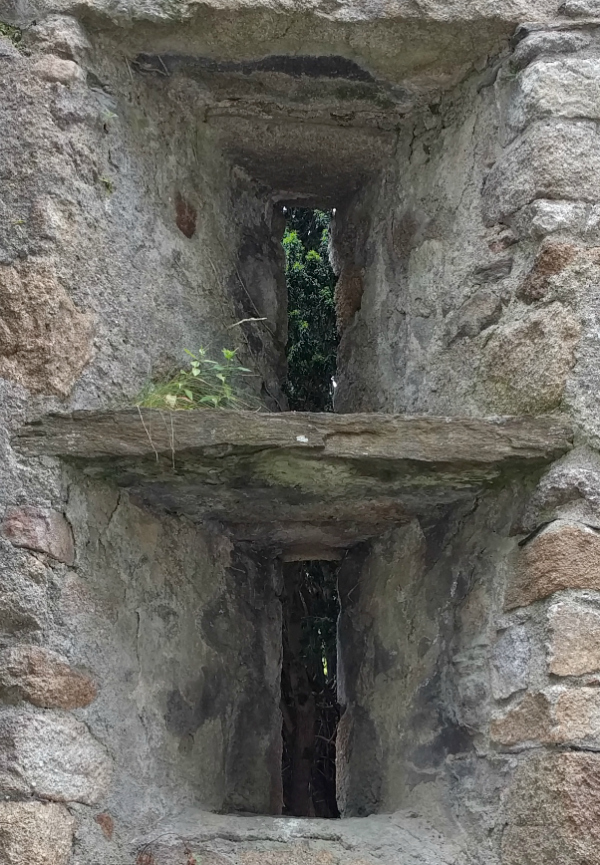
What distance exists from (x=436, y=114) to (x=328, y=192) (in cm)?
43

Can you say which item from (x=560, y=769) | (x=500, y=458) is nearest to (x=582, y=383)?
(x=500, y=458)

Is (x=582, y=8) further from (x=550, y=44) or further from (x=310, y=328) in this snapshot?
(x=310, y=328)

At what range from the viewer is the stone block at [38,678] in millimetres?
1969

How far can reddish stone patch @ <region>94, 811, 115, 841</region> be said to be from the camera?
2.01 metres

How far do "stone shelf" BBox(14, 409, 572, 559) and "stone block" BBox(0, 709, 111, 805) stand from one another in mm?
510

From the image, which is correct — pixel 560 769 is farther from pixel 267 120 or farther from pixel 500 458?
pixel 267 120

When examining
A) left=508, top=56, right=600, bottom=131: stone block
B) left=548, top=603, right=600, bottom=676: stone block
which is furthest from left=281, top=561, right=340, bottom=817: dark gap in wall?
left=508, top=56, right=600, bottom=131: stone block

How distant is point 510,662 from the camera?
6.79ft

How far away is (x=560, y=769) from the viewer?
1.91 metres

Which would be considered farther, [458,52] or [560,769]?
[458,52]

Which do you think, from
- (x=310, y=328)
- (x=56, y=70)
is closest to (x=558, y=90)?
(x=56, y=70)

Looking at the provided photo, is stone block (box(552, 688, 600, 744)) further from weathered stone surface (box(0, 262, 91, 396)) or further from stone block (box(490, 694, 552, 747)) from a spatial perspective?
weathered stone surface (box(0, 262, 91, 396))

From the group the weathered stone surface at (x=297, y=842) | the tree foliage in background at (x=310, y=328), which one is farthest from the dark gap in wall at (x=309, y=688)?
the weathered stone surface at (x=297, y=842)

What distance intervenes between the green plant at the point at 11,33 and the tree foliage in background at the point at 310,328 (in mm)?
1018
